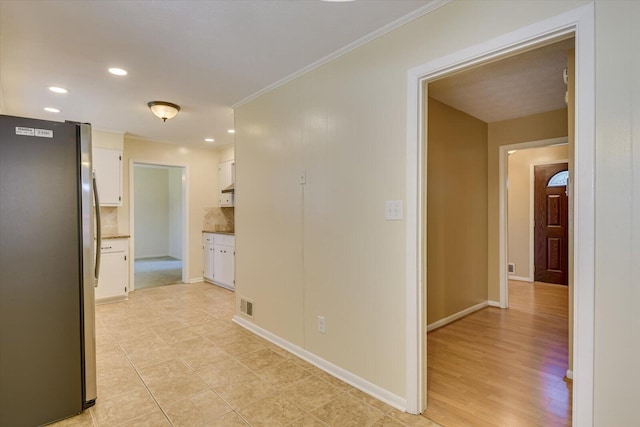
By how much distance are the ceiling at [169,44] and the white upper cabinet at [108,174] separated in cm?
123

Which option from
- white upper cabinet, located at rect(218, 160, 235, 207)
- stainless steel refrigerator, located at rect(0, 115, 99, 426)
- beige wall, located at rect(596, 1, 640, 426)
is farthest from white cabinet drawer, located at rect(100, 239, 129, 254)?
beige wall, located at rect(596, 1, 640, 426)

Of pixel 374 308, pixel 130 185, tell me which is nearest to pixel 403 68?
pixel 374 308

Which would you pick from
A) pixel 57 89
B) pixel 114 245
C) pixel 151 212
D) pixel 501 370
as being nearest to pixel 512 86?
pixel 501 370

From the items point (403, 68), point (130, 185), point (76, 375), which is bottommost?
point (76, 375)

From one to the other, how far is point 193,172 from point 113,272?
86.9 inches

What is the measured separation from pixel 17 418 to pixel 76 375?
12.6 inches

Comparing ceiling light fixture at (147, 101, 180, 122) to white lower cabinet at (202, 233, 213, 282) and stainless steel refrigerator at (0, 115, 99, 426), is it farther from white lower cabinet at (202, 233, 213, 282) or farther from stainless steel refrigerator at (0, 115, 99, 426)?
white lower cabinet at (202, 233, 213, 282)

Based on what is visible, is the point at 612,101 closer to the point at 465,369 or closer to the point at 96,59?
the point at 465,369

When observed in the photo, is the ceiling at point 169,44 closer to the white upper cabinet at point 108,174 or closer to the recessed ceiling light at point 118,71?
the recessed ceiling light at point 118,71

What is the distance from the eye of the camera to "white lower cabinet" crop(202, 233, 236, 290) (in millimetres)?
5324

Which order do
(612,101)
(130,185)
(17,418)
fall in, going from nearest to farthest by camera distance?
(612,101) → (17,418) → (130,185)

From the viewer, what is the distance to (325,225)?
2.68 metres

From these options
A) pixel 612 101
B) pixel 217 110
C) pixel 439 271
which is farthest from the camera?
pixel 217 110

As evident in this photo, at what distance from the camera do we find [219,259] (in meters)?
5.62
